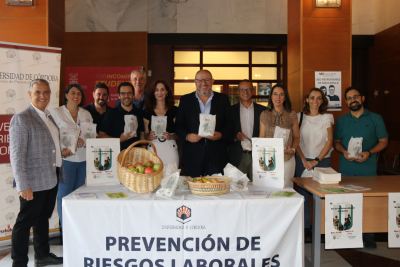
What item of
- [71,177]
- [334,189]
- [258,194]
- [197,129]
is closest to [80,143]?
[71,177]

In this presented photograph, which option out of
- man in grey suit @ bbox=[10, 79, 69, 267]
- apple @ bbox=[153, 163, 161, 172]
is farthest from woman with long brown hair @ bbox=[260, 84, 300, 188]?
man in grey suit @ bbox=[10, 79, 69, 267]

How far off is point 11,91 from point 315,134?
349 cm

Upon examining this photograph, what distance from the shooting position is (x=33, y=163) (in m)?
2.51

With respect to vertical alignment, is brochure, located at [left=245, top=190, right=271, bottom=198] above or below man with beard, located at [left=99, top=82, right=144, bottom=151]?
below

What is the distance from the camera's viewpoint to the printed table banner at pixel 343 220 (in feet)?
7.66

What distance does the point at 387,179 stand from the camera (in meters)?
2.97

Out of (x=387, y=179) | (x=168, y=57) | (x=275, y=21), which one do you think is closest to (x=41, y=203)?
(x=387, y=179)

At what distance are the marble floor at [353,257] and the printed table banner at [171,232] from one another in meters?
0.90

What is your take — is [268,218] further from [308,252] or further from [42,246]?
[42,246]

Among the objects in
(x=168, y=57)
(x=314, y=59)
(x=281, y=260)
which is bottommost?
(x=281, y=260)

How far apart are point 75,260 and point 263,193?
4.91ft

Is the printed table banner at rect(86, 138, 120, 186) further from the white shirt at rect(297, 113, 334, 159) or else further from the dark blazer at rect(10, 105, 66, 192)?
the white shirt at rect(297, 113, 334, 159)

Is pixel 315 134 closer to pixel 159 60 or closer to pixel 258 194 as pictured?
pixel 258 194

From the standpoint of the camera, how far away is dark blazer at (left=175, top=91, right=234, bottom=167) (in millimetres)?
3254
